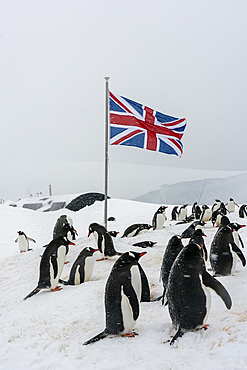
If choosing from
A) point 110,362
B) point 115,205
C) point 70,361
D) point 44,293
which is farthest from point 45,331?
point 115,205

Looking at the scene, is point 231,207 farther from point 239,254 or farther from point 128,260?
point 128,260

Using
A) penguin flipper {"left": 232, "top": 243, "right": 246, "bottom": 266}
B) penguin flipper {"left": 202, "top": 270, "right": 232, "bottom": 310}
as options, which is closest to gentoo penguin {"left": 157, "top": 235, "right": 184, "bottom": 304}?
penguin flipper {"left": 202, "top": 270, "right": 232, "bottom": 310}

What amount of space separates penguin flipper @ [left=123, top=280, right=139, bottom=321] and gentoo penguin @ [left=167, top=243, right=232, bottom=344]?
32cm

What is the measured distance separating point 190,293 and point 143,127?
7.58 metres

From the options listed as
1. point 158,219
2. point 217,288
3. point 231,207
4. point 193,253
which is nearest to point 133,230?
point 158,219

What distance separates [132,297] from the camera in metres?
3.16

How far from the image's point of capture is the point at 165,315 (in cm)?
352

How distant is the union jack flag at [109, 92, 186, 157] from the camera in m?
9.61

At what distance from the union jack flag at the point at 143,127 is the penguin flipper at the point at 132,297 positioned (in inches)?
261

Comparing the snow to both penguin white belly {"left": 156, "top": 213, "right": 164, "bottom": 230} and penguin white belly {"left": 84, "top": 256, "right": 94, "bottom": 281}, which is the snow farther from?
penguin white belly {"left": 156, "top": 213, "right": 164, "bottom": 230}

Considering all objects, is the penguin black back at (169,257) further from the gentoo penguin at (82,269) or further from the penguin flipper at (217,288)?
the gentoo penguin at (82,269)

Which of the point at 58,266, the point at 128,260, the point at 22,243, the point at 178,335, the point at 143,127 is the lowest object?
the point at 22,243

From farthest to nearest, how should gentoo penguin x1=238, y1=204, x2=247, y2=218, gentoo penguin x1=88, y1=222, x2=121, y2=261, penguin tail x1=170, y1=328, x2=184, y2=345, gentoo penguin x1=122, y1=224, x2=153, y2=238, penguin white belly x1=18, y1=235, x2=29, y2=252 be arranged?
1. gentoo penguin x1=238, y1=204, x2=247, y2=218
2. penguin white belly x1=18, y1=235, x2=29, y2=252
3. gentoo penguin x1=122, y1=224, x2=153, y2=238
4. gentoo penguin x1=88, y1=222, x2=121, y2=261
5. penguin tail x1=170, y1=328, x2=184, y2=345

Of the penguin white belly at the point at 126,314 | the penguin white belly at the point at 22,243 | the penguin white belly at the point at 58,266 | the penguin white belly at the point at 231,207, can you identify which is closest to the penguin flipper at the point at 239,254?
the penguin white belly at the point at 126,314
